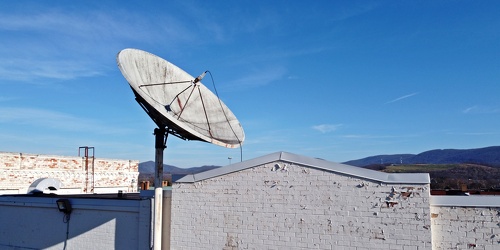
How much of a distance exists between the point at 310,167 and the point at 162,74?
6405 mm

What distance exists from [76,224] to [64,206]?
0.72 metres

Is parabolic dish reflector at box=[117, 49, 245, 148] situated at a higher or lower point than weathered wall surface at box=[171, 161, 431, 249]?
higher

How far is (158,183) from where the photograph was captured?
12.5m

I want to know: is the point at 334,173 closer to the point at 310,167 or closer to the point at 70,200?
the point at 310,167

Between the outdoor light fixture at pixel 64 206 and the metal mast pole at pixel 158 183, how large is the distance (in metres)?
3.67

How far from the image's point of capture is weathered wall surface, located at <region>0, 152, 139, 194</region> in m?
24.8

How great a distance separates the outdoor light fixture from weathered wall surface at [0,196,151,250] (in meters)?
0.15

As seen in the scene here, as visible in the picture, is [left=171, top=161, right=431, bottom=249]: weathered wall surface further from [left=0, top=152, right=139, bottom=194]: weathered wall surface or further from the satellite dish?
[left=0, top=152, right=139, bottom=194]: weathered wall surface

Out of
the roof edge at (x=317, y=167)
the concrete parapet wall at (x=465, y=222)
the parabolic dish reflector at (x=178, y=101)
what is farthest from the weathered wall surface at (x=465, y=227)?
the parabolic dish reflector at (x=178, y=101)

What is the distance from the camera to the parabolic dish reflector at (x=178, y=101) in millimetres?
11094

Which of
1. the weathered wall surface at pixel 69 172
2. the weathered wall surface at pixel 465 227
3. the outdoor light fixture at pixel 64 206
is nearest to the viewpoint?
the weathered wall surface at pixel 465 227

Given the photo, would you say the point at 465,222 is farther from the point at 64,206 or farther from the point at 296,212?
the point at 64,206

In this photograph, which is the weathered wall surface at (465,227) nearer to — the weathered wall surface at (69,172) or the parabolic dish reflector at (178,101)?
the parabolic dish reflector at (178,101)

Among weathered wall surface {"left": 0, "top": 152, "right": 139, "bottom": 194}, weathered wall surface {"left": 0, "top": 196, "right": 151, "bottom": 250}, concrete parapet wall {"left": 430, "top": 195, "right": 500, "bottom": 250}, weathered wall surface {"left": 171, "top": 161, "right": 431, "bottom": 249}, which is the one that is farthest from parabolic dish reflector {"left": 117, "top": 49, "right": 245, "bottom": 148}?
weathered wall surface {"left": 0, "top": 152, "right": 139, "bottom": 194}
